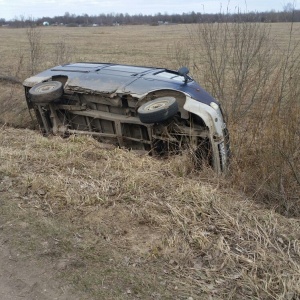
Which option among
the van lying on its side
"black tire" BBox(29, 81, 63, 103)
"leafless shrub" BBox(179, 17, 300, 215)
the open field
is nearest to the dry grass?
the open field

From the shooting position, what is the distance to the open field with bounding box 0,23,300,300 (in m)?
2.68

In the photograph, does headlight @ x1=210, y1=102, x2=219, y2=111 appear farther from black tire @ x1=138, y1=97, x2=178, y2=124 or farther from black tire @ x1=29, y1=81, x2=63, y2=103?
black tire @ x1=29, y1=81, x2=63, y2=103

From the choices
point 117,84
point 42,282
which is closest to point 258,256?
point 42,282

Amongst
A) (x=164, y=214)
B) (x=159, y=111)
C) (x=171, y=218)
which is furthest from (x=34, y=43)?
(x=171, y=218)

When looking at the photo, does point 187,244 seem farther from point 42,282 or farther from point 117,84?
point 117,84

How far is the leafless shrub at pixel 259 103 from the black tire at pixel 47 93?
112 inches

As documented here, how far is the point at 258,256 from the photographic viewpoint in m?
2.90

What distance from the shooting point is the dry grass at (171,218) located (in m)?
2.69

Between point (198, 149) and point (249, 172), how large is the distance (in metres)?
0.76

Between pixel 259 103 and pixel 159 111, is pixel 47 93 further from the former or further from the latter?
pixel 259 103

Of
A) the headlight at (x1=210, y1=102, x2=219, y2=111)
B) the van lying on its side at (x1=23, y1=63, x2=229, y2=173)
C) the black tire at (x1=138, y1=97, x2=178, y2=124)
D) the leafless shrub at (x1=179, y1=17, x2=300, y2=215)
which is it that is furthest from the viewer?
the headlight at (x1=210, y1=102, x2=219, y2=111)

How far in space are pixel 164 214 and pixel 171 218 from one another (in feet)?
0.44

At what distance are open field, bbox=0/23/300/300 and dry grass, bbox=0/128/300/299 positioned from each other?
0.03 ft

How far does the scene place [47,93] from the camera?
6109 mm
